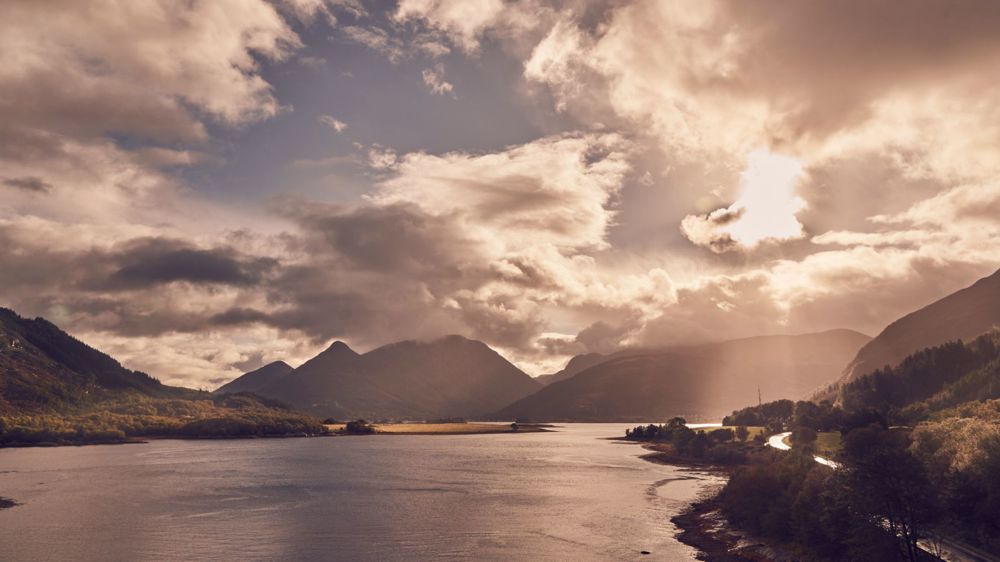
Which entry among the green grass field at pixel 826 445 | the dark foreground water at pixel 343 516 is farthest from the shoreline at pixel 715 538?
the green grass field at pixel 826 445

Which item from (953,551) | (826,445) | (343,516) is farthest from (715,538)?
(826,445)

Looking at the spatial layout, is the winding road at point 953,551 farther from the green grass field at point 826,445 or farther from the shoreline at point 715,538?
the green grass field at point 826,445

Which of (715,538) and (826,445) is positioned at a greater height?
(826,445)

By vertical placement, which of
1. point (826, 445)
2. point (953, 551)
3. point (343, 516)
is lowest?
point (343, 516)

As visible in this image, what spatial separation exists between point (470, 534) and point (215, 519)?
45.3 meters

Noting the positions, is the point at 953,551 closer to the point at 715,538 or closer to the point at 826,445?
the point at 715,538

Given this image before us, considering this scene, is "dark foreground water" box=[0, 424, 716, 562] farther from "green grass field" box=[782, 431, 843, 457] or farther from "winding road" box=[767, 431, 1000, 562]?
"green grass field" box=[782, 431, 843, 457]

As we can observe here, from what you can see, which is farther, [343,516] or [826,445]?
[826,445]

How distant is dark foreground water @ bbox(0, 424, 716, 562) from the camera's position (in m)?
82.6

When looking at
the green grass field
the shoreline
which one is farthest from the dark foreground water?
the green grass field

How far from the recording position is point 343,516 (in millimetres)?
111438

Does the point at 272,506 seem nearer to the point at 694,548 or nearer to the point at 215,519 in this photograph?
the point at 215,519

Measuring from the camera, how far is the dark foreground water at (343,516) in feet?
271

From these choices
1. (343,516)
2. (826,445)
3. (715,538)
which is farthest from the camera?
(826,445)
